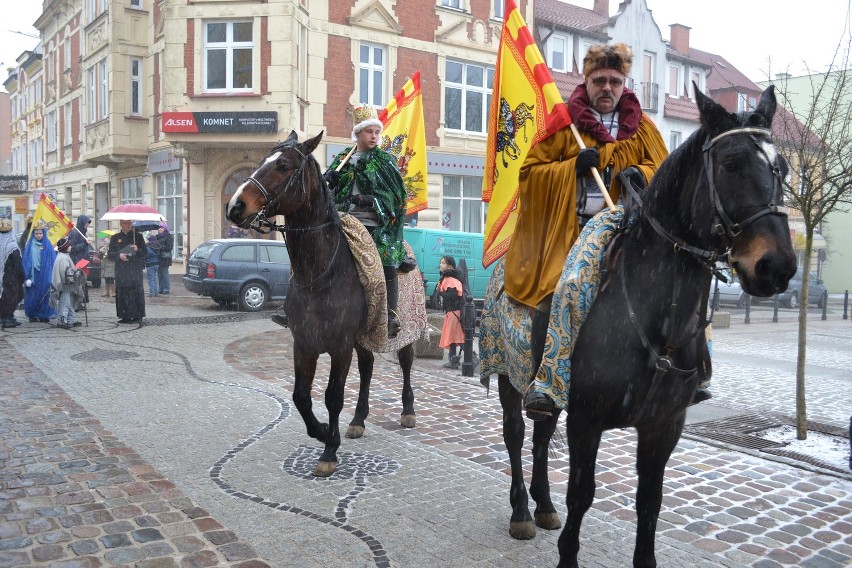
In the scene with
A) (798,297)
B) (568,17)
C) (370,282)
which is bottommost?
(798,297)

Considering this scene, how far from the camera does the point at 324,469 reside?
17.6 ft

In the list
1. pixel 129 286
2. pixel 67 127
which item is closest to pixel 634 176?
pixel 129 286

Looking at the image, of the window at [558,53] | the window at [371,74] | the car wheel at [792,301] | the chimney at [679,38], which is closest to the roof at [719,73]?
the chimney at [679,38]

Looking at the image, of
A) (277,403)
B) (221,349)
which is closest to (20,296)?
(221,349)

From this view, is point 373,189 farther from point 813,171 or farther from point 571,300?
point 813,171

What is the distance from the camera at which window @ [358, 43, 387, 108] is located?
25.3m

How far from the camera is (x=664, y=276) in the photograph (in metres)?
3.21

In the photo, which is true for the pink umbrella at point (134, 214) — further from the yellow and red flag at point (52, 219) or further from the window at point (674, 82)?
the window at point (674, 82)

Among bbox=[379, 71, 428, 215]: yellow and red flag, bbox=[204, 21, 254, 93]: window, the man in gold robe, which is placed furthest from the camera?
bbox=[204, 21, 254, 93]: window

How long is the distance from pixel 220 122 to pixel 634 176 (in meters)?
20.9

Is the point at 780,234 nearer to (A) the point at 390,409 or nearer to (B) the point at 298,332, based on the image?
(B) the point at 298,332

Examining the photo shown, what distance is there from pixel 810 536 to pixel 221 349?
922 centimetres

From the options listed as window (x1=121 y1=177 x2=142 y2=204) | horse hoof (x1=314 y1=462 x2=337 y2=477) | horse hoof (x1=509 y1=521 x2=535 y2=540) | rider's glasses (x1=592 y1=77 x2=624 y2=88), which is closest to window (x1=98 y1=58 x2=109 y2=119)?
window (x1=121 y1=177 x2=142 y2=204)

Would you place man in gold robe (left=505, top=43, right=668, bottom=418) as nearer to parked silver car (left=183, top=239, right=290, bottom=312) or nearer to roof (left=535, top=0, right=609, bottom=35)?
parked silver car (left=183, top=239, right=290, bottom=312)
